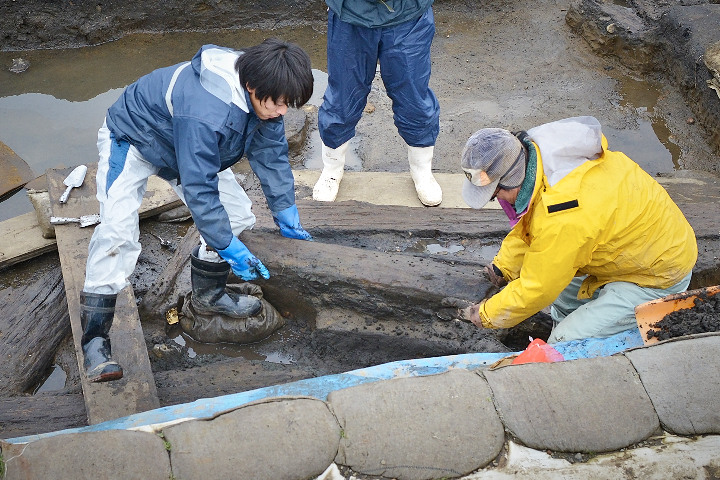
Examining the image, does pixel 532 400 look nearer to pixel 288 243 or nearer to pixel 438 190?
pixel 288 243

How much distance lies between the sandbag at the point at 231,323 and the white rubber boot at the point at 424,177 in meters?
1.52

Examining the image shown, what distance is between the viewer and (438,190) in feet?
14.8

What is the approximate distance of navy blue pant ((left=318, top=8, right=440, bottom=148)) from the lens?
12.9 feet

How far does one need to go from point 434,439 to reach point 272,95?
1.46 m

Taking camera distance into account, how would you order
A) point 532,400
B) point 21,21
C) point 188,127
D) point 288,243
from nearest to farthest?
point 532,400 < point 188,127 < point 288,243 < point 21,21

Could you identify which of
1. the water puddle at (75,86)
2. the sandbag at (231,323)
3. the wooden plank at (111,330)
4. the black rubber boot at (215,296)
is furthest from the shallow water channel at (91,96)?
the black rubber boot at (215,296)

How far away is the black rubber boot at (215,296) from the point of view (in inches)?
128

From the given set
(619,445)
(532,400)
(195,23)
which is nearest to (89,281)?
(532,400)

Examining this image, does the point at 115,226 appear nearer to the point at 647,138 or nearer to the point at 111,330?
the point at 111,330

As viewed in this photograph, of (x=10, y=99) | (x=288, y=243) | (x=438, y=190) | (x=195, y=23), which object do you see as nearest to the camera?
(x=288, y=243)

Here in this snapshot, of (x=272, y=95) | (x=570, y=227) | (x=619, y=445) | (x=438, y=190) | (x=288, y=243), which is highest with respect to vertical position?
(x=272, y=95)

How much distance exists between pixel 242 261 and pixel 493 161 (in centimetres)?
132

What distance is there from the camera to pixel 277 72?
2.54 metres

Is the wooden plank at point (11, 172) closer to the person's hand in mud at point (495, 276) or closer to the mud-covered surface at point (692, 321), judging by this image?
the person's hand in mud at point (495, 276)
